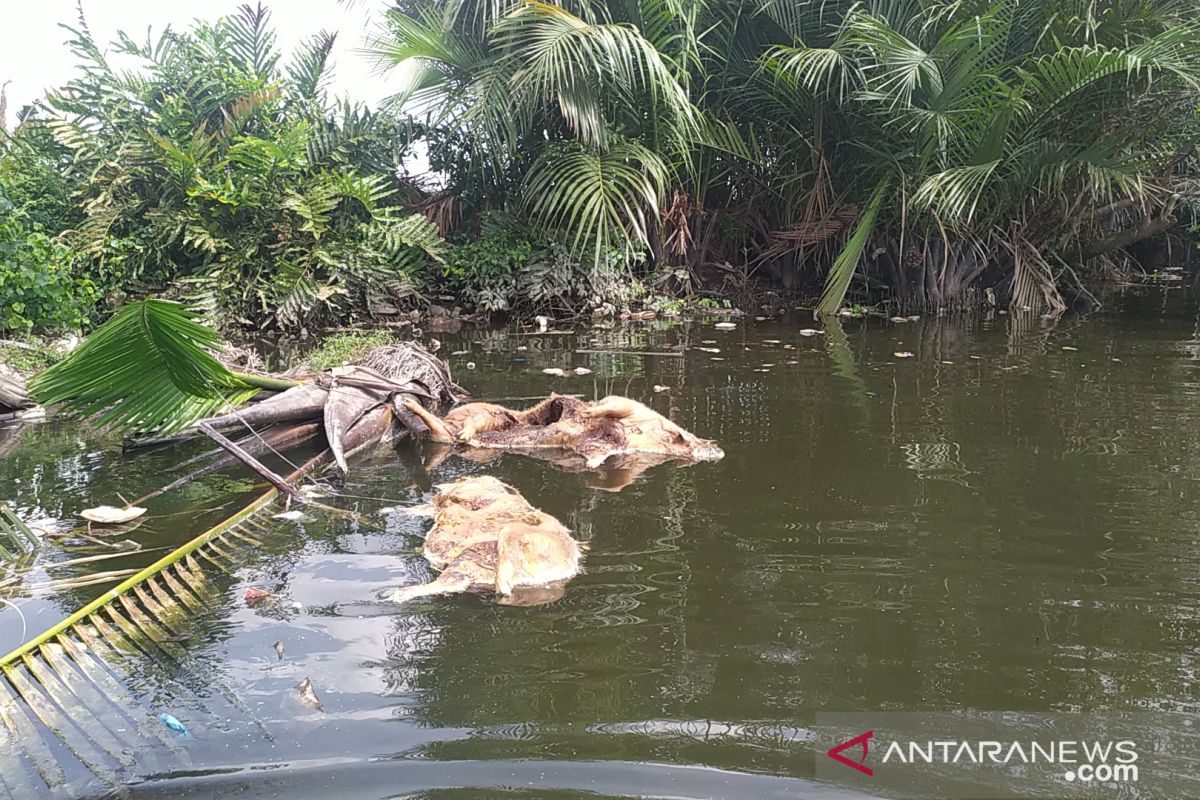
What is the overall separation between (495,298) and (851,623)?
24.9ft

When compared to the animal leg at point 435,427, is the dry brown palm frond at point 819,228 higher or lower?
higher

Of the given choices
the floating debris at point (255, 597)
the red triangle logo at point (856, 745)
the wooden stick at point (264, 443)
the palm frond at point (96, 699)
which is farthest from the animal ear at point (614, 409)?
the red triangle logo at point (856, 745)

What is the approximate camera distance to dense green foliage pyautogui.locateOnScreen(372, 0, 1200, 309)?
7789mm

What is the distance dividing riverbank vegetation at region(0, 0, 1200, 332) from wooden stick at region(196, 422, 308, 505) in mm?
4236

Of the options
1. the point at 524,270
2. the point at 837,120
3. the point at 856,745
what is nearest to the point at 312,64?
the point at 524,270

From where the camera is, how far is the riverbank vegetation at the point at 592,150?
25.8ft

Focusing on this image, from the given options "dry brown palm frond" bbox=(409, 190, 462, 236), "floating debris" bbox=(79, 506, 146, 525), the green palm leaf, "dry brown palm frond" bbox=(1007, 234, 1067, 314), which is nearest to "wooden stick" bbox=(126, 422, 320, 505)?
"floating debris" bbox=(79, 506, 146, 525)

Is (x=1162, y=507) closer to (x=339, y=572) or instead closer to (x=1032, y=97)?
(x=339, y=572)

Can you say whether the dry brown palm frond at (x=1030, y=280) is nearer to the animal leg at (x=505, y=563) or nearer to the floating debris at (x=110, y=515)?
the animal leg at (x=505, y=563)

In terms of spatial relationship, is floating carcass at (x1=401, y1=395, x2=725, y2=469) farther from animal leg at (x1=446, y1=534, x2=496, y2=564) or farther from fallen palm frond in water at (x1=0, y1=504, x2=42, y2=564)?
fallen palm frond in water at (x1=0, y1=504, x2=42, y2=564)

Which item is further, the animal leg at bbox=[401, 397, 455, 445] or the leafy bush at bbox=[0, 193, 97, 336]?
the leafy bush at bbox=[0, 193, 97, 336]

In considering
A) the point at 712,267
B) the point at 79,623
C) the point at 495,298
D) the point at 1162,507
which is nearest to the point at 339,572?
the point at 79,623

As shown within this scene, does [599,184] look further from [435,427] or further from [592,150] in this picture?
[435,427]

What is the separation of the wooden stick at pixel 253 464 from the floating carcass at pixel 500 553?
0.66 meters
